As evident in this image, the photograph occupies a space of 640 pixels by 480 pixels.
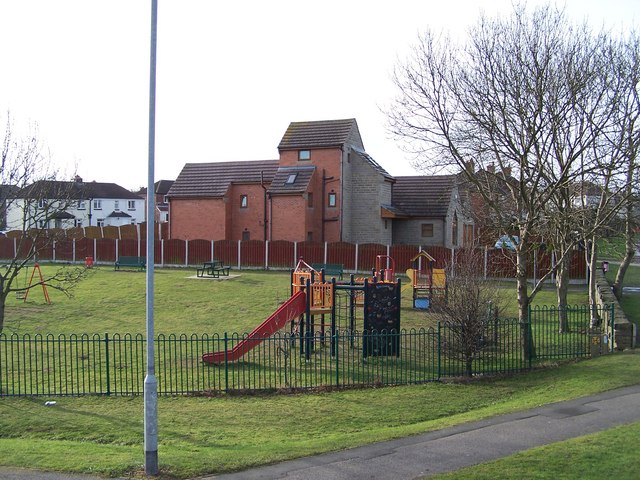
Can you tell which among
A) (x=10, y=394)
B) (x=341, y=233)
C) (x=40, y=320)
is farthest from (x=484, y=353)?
(x=341, y=233)

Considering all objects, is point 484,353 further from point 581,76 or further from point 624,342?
point 581,76

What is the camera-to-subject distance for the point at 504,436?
9.54 metres

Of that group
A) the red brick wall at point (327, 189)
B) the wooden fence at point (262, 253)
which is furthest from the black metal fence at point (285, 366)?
the red brick wall at point (327, 189)

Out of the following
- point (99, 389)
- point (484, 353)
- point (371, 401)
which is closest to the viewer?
point (371, 401)

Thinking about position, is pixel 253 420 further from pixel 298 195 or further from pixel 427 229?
pixel 427 229

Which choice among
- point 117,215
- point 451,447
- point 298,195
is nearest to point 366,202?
point 298,195

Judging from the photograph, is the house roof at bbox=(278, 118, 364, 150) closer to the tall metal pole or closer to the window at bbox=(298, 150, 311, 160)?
the window at bbox=(298, 150, 311, 160)

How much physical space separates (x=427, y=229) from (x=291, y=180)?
458 inches

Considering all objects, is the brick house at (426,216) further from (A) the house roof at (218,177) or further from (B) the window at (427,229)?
(A) the house roof at (218,177)

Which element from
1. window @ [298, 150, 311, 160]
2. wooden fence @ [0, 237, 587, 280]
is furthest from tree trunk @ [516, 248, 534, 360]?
window @ [298, 150, 311, 160]

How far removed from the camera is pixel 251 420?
1170 cm

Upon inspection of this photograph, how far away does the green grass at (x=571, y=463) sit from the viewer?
24.7ft

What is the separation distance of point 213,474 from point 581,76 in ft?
44.0

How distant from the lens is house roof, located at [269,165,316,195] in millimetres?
42812
